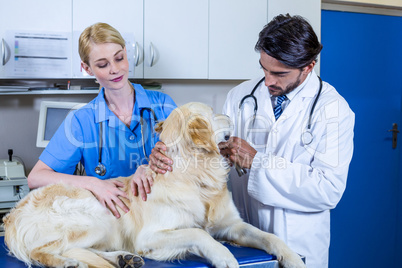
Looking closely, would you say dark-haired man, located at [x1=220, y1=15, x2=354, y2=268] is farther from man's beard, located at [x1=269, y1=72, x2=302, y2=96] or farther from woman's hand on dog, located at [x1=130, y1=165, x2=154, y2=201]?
woman's hand on dog, located at [x1=130, y1=165, x2=154, y2=201]

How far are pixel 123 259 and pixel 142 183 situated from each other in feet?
0.97

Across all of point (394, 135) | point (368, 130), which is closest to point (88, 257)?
point (368, 130)

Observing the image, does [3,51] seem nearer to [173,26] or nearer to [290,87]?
[173,26]

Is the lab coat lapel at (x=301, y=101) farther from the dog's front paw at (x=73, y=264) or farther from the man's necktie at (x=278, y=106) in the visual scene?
the dog's front paw at (x=73, y=264)

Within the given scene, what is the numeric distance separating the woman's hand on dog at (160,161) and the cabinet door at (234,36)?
177 centimetres

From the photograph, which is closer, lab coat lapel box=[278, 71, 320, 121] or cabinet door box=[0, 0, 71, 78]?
lab coat lapel box=[278, 71, 320, 121]

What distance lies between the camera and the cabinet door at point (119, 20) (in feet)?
9.41

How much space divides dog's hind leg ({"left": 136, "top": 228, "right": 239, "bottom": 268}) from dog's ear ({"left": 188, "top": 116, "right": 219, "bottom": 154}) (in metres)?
0.30

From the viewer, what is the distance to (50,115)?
2.89 metres

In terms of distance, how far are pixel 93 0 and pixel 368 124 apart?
2611 mm

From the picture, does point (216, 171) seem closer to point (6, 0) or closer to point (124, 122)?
point (124, 122)

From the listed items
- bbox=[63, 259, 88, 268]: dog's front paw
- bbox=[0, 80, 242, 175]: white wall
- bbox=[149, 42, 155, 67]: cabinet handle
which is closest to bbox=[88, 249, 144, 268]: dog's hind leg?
bbox=[63, 259, 88, 268]: dog's front paw

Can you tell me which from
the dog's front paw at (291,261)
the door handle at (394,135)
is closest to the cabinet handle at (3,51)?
the dog's front paw at (291,261)

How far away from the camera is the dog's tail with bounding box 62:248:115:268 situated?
1.41 meters
